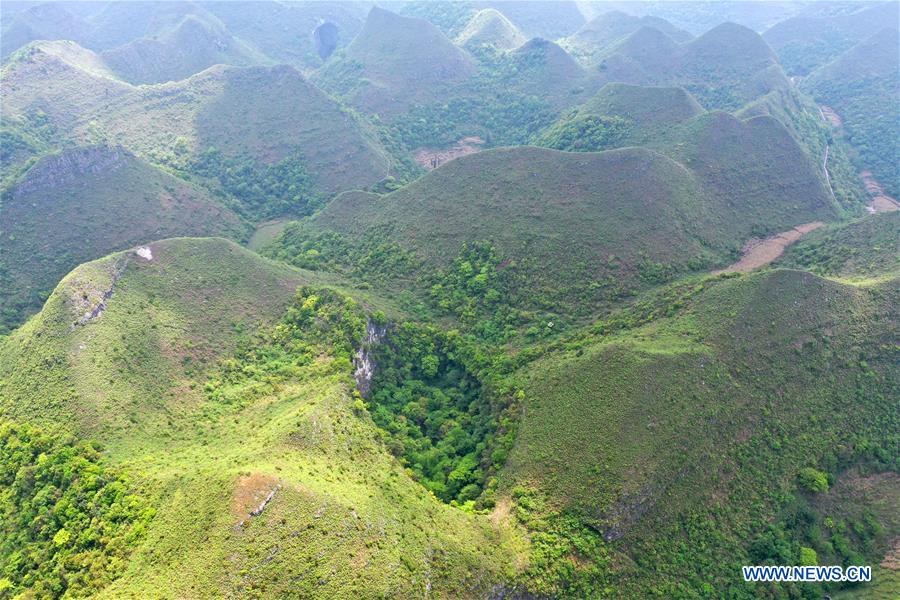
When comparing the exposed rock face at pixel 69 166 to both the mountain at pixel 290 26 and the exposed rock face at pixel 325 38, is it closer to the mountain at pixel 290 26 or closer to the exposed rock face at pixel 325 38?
the mountain at pixel 290 26

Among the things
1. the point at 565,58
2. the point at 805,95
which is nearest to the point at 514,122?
the point at 565,58

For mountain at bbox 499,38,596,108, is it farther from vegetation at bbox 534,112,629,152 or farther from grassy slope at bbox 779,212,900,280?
grassy slope at bbox 779,212,900,280

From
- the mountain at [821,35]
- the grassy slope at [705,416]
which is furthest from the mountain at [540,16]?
the grassy slope at [705,416]

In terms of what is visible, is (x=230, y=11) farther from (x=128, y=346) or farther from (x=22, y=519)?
(x=22, y=519)

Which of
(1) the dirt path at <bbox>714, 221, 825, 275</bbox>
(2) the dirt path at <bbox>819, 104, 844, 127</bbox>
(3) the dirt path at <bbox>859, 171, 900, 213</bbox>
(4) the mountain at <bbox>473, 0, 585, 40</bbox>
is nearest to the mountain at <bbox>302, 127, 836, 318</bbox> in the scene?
(1) the dirt path at <bbox>714, 221, 825, 275</bbox>

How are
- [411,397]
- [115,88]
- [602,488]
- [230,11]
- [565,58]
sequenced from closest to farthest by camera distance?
[602,488] → [411,397] → [115,88] → [565,58] → [230,11]

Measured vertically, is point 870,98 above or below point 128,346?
above

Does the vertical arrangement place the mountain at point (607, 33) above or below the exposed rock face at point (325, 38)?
above
